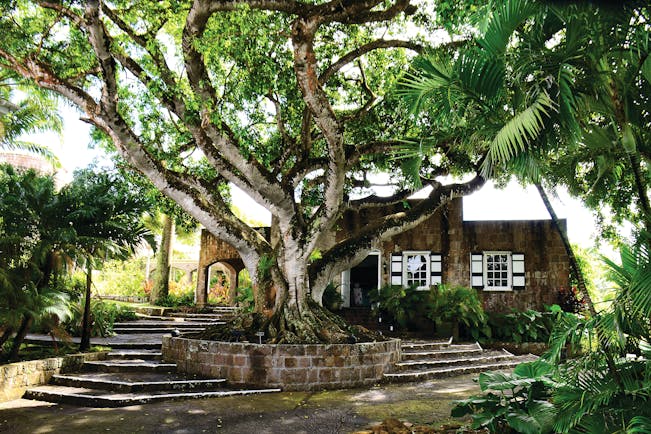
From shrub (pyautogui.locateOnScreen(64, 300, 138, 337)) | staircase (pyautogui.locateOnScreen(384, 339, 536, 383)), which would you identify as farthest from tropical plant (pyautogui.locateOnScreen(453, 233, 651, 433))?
shrub (pyautogui.locateOnScreen(64, 300, 138, 337))

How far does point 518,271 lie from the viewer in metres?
16.7

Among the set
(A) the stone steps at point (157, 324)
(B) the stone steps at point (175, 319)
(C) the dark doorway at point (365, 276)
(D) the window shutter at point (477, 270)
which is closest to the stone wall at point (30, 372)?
(A) the stone steps at point (157, 324)

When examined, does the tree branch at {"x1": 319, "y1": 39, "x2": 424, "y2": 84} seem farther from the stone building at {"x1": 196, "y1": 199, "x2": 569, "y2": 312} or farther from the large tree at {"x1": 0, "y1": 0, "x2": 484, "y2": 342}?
the stone building at {"x1": 196, "y1": 199, "x2": 569, "y2": 312}

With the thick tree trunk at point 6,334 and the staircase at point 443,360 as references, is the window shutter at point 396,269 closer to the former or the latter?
the staircase at point 443,360

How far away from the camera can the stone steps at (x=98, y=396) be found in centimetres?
689

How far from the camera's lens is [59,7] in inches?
326

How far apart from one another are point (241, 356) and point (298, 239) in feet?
8.68

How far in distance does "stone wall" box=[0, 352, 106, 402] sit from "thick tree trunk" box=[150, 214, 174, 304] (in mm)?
11471

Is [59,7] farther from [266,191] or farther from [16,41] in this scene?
[266,191]

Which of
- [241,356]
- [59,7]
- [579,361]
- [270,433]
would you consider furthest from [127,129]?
[579,361]

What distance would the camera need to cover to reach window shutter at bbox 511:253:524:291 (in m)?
16.6

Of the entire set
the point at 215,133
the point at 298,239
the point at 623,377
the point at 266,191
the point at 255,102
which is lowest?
the point at 623,377

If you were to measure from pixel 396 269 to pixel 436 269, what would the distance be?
1.34 meters

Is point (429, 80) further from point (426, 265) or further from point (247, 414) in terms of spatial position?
point (426, 265)
